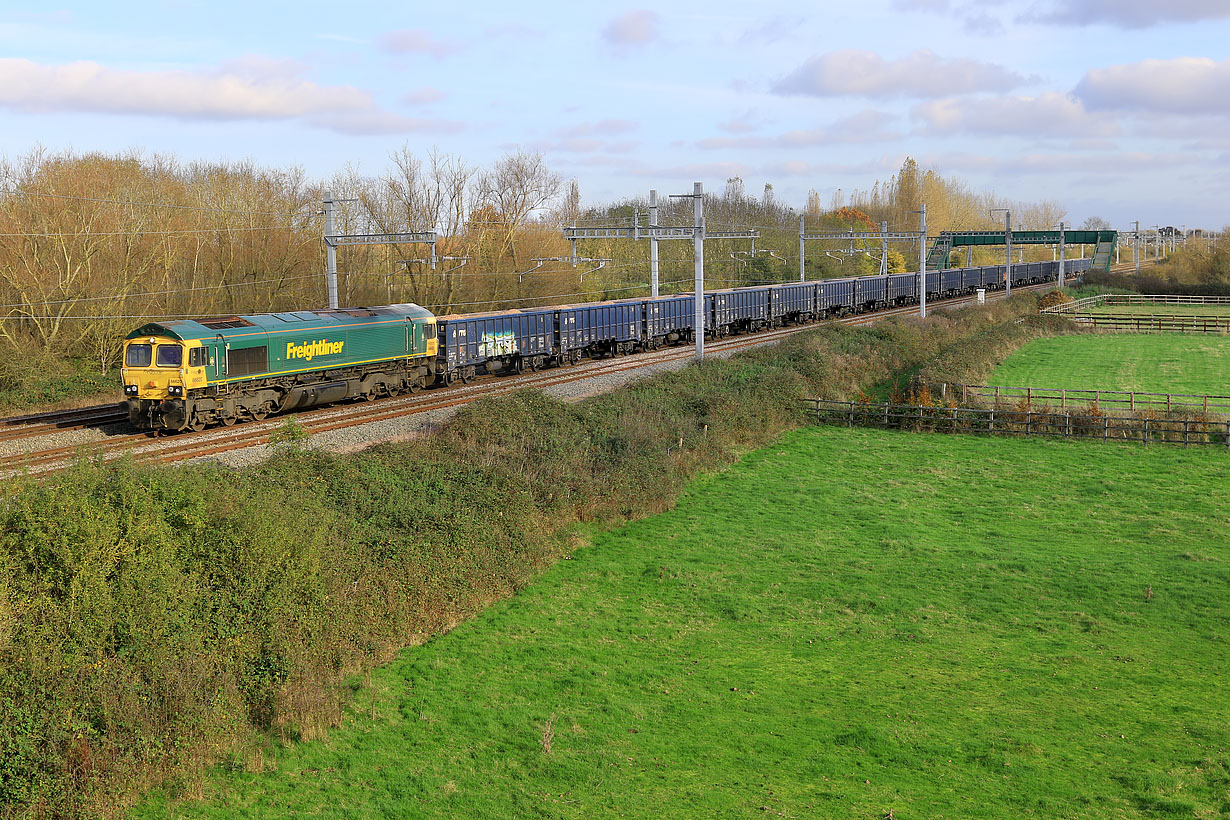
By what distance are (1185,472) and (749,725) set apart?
21531mm

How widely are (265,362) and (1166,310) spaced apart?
3169 inches

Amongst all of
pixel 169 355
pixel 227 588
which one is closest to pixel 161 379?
pixel 169 355

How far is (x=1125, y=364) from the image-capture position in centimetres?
5094

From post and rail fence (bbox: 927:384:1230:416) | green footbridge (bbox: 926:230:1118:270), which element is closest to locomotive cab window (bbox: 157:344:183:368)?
post and rail fence (bbox: 927:384:1230:416)

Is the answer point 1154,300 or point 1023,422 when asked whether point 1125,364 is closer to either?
point 1023,422

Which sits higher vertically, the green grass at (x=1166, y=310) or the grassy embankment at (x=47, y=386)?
the green grass at (x=1166, y=310)

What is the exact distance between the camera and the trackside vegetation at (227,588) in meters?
11.7

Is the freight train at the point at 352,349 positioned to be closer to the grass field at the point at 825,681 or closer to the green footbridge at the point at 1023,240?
the grass field at the point at 825,681

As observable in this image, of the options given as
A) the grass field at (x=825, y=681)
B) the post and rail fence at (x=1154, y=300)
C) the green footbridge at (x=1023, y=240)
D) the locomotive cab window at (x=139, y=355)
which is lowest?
the grass field at (x=825, y=681)

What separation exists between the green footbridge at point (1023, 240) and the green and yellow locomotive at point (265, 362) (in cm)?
7337

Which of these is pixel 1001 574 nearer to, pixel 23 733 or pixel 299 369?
pixel 23 733

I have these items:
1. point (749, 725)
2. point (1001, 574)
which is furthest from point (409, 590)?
point (1001, 574)

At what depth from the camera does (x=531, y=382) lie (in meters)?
39.5

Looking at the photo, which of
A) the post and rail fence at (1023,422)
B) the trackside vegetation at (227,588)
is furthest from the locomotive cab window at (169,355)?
the post and rail fence at (1023,422)
